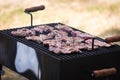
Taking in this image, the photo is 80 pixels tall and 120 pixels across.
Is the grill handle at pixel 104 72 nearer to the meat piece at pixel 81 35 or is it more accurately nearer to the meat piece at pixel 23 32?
the meat piece at pixel 81 35

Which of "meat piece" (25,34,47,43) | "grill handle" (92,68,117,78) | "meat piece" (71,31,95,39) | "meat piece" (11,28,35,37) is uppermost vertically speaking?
"meat piece" (11,28,35,37)

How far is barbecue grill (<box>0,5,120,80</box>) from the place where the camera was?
566cm

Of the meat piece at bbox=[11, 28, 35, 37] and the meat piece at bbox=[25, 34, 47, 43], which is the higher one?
the meat piece at bbox=[11, 28, 35, 37]

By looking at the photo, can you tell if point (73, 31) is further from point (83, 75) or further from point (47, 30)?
point (83, 75)

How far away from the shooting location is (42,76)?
19.7ft

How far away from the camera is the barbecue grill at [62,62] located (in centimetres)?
566

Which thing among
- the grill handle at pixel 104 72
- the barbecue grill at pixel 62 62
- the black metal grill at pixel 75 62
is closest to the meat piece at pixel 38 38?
the barbecue grill at pixel 62 62

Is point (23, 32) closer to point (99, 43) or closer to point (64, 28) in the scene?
point (64, 28)

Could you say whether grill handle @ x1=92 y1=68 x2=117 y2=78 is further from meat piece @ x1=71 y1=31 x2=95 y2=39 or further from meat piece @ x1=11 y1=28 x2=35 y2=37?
meat piece @ x1=11 y1=28 x2=35 y2=37

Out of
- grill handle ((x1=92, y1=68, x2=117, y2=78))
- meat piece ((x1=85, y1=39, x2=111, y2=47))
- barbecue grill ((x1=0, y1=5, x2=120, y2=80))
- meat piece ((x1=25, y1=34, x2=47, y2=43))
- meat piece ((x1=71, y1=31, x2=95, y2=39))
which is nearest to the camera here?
grill handle ((x1=92, y1=68, x2=117, y2=78))

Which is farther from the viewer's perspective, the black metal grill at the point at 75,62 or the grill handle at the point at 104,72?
the black metal grill at the point at 75,62

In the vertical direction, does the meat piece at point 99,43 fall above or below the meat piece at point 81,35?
below

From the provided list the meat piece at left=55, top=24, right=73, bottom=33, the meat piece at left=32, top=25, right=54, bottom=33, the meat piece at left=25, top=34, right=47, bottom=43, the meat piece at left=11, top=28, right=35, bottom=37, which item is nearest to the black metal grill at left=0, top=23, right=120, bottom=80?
the meat piece at left=25, top=34, right=47, bottom=43

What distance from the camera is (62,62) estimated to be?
5.60 meters
